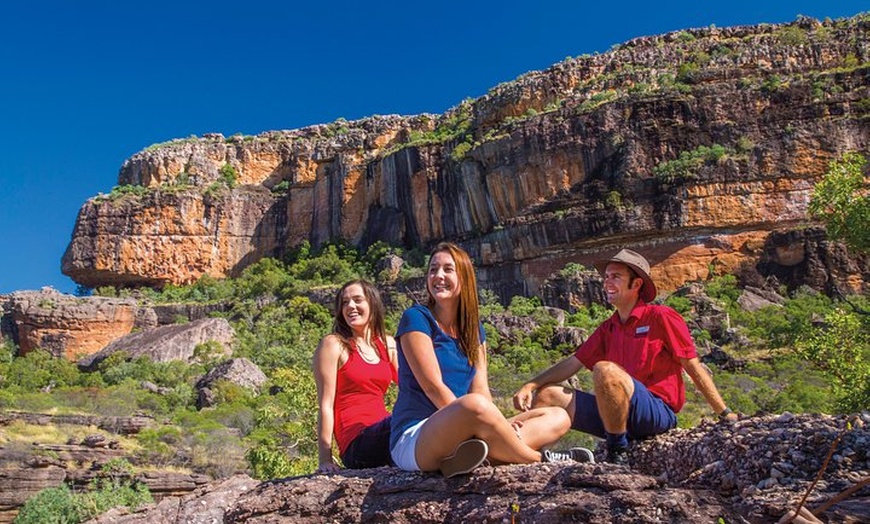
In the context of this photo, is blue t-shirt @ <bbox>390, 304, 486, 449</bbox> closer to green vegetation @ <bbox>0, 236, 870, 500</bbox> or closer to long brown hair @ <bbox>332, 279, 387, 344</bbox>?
long brown hair @ <bbox>332, 279, 387, 344</bbox>

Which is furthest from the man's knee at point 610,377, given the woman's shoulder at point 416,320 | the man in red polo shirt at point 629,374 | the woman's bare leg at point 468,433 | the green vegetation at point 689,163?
the green vegetation at point 689,163

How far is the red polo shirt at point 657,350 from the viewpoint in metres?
3.89

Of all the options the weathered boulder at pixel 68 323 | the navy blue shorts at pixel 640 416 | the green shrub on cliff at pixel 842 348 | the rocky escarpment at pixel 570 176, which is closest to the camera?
the navy blue shorts at pixel 640 416

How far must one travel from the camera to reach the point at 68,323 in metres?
38.1

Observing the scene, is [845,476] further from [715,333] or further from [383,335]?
[715,333]

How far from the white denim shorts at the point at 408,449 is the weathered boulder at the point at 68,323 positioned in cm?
3827

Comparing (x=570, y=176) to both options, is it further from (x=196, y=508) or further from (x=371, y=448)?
(x=196, y=508)

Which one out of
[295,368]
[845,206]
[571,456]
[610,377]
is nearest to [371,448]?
[571,456]

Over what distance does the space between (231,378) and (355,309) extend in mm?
23702

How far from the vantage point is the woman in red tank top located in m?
3.91

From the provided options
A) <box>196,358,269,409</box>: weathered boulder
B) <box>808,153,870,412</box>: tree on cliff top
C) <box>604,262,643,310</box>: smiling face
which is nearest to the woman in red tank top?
<box>604,262,643,310</box>: smiling face

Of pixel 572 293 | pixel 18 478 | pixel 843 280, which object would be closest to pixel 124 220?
pixel 572 293

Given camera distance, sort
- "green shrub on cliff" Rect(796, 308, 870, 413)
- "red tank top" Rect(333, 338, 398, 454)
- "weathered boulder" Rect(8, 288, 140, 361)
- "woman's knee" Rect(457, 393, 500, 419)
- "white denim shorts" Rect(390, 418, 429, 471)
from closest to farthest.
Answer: "woman's knee" Rect(457, 393, 500, 419) < "white denim shorts" Rect(390, 418, 429, 471) < "red tank top" Rect(333, 338, 398, 454) < "green shrub on cliff" Rect(796, 308, 870, 413) < "weathered boulder" Rect(8, 288, 140, 361)

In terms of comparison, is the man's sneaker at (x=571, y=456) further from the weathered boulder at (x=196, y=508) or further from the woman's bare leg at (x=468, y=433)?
the weathered boulder at (x=196, y=508)
